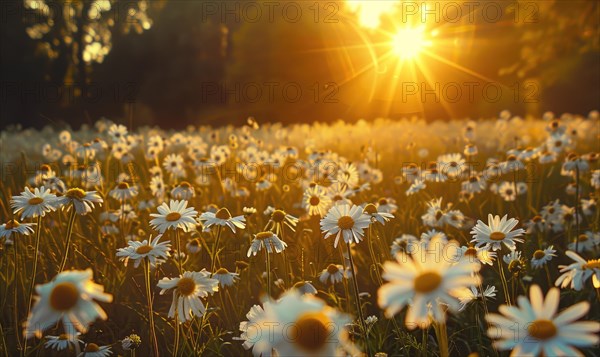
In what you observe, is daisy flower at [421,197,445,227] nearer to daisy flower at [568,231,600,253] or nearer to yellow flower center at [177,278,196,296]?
daisy flower at [568,231,600,253]

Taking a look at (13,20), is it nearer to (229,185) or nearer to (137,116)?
(137,116)

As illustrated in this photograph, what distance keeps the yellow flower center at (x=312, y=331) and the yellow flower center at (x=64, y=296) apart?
1.80 feet

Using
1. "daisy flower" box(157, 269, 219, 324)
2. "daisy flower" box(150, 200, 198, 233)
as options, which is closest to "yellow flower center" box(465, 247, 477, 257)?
"daisy flower" box(157, 269, 219, 324)

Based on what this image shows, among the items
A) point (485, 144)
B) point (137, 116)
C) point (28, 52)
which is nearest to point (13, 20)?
point (28, 52)

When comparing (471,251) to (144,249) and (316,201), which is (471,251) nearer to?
(144,249)

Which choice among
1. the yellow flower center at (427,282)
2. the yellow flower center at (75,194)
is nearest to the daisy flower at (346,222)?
the yellow flower center at (427,282)

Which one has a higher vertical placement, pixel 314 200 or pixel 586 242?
pixel 314 200

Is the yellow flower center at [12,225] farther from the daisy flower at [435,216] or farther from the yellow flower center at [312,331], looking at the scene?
the daisy flower at [435,216]

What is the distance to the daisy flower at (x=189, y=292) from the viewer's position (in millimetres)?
1868

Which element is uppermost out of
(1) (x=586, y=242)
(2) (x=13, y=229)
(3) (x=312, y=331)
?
(1) (x=586, y=242)

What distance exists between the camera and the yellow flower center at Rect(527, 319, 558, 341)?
42.8 inches

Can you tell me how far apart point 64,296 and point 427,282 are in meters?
0.85

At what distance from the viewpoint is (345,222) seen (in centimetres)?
217

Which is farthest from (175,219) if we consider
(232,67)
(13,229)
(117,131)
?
(232,67)
